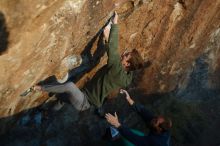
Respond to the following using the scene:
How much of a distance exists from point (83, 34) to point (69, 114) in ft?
6.08

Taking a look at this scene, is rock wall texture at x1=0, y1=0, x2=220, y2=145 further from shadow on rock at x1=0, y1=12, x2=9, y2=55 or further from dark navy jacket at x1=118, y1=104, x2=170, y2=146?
dark navy jacket at x1=118, y1=104, x2=170, y2=146

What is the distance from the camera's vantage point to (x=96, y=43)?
8.30m

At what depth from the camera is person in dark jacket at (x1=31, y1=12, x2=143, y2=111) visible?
7086 mm

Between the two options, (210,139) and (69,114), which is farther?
(210,139)

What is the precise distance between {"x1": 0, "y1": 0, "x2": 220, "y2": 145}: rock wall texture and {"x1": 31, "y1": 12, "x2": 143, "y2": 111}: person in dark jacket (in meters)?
0.42

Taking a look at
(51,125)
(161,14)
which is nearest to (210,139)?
(161,14)

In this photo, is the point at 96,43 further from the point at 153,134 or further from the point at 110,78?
the point at 153,134

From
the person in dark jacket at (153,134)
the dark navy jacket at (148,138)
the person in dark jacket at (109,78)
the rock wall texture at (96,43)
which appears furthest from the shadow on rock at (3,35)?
the dark navy jacket at (148,138)

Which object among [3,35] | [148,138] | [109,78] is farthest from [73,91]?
[148,138]

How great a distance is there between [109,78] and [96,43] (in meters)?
1.15

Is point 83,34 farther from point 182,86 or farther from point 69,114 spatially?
point 182,86

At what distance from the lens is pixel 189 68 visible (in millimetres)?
10922

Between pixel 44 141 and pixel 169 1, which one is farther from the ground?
pixel 169 1

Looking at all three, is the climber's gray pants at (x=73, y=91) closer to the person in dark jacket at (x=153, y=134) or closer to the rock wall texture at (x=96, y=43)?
the rock wall texture at (x=96, y=43)
